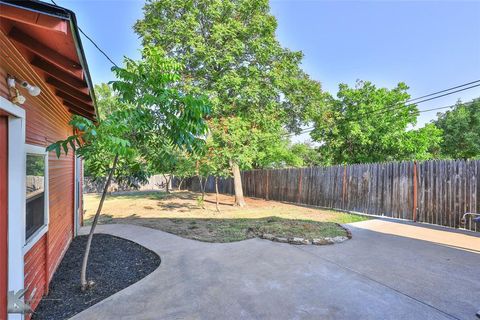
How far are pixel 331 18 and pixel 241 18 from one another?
4365 mm

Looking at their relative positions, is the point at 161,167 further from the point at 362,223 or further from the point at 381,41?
the point at 381,41

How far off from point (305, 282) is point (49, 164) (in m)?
3.73

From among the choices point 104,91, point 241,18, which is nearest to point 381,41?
point 241,18

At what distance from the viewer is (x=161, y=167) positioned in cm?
392

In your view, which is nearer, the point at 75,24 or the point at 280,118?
the point at 75,24

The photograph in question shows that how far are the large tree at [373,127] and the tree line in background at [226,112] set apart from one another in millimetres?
63

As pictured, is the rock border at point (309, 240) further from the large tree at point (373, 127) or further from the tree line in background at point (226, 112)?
the large tree at point (373, 127)

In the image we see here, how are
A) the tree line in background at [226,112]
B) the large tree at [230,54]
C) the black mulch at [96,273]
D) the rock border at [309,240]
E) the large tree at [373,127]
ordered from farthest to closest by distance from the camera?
the large tree at [373,127] → the large tree at [230,54] → the rock border at [309,240] → the tree line in background at [226,112] → the black mulch at [96,273]

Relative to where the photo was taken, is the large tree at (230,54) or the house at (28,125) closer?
the house at (28,125)

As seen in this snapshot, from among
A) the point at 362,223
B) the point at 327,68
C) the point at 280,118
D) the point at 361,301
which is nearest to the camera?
the point at 361,301

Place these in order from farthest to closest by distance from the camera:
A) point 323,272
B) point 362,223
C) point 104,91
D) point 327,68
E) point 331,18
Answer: point 104,91 → point 327,68 → point 331,18 → point 362,223 → point 323,272

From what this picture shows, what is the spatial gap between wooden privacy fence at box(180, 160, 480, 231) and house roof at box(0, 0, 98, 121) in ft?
25.6

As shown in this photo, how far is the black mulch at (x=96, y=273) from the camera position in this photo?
278 centimetres

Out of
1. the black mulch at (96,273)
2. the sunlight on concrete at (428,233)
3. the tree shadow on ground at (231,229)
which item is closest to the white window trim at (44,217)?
the black mulch at (96,273)
